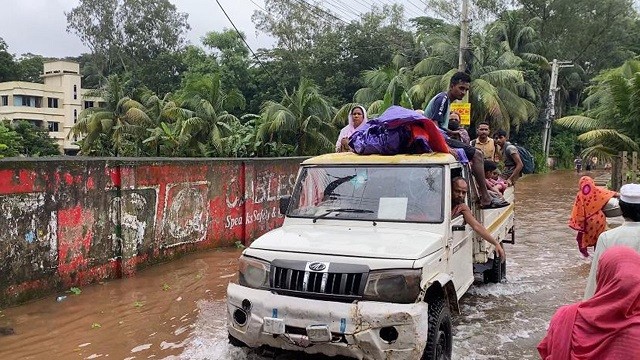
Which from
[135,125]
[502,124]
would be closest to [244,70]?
[135,125]

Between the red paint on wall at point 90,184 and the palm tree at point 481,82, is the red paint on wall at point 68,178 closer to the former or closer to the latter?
the red paint on wall at point 90,184

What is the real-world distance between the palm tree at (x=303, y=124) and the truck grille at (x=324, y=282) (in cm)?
1668

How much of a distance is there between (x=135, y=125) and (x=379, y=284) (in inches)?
968

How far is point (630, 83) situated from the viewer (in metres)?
17.7

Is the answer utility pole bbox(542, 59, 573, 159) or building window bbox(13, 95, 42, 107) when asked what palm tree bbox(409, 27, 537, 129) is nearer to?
utility pole bbox(542, 59, 573, 159)

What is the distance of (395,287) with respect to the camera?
4102 mm

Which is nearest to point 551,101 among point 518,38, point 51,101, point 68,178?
point 518,38

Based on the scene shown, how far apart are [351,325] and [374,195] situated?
159 cm

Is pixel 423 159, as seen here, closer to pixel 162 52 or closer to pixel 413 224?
pixel 413 224

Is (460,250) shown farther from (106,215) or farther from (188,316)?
(106,215)

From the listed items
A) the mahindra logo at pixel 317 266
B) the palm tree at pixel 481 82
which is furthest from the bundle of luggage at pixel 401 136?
the palm tree at pixel 481 82

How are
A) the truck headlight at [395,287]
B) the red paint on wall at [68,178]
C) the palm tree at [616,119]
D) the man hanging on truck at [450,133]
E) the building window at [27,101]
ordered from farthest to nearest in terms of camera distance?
the building window at [27,101]
the palm tree at [616,119]
the red paint on wall at [68,178]
the man hanging on truck at [450,133]
the truck headlight at [395,287]

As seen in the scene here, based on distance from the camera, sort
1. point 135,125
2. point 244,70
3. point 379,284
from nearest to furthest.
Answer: point 379,284 < point 135,125 < point 244,70

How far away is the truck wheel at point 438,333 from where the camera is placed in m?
4.31
